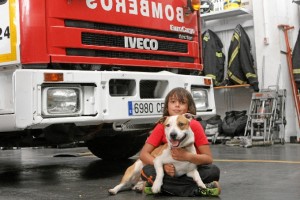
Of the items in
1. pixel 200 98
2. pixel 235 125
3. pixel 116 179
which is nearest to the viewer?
pixel 116 179

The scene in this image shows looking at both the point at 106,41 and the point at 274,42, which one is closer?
the point at 106,41

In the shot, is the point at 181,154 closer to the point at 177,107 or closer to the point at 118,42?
the point at 177,107

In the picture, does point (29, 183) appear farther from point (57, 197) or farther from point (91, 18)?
point (91, 18)

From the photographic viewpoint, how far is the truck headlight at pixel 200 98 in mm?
4719

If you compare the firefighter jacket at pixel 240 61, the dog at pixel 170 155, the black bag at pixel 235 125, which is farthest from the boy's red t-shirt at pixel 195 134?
the firefighter jacket at pixel 240 61

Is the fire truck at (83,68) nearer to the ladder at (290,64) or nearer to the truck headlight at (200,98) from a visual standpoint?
the truck headlight at (200,98)

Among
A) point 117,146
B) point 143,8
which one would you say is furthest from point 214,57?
point 143,8

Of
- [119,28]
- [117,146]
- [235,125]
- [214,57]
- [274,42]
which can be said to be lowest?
[117,146]

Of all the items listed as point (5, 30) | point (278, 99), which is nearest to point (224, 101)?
point (278, 99)

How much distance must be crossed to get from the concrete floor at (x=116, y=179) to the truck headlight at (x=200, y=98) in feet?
2.21

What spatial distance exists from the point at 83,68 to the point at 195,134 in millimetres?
1273

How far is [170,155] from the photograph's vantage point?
3193 mm

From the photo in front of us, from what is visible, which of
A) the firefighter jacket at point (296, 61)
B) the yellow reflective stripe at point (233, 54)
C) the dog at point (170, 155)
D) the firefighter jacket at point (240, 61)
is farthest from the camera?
the yellow reflective stripe at point (233, 54)

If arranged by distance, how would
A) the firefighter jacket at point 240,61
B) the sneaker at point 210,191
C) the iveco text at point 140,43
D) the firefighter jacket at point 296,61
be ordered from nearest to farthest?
the sneaker at point 210,191, the iveco text at point 140,43, the firefighter jacket at point 296,61, the firefighter jacket at point 240,61
